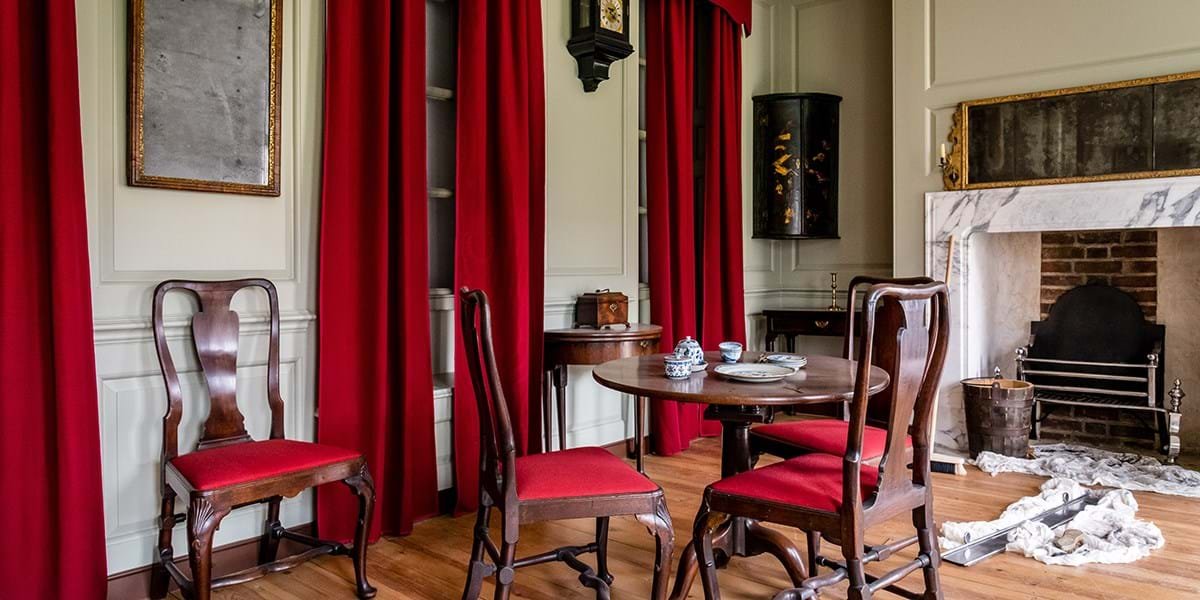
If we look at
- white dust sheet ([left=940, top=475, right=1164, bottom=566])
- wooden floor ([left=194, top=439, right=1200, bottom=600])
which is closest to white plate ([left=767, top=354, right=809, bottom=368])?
wooden floor ([left=194, top=439, right=1200, bottom=600])

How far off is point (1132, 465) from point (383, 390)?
142 inches

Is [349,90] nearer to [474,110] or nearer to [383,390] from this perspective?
[474,110]

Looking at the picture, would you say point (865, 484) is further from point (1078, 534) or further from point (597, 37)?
point (597, 37)

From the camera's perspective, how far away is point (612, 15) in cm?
396

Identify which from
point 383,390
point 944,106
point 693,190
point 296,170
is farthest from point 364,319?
point 944,106

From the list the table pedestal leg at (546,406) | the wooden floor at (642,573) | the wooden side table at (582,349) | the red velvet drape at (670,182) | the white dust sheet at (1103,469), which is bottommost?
the wooden floor at (642,573)

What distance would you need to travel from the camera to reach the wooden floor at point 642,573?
8.48 feet

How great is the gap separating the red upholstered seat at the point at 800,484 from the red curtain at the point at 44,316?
1.78 m

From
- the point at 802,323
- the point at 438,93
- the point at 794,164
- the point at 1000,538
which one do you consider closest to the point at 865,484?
the point at 1000,538

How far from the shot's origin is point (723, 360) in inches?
110

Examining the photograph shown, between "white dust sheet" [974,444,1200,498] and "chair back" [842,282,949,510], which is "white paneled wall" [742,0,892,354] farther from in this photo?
"chair back" [842,282,949,510]

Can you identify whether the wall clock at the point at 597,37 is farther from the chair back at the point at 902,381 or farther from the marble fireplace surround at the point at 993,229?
the chair back at the point at 902,381

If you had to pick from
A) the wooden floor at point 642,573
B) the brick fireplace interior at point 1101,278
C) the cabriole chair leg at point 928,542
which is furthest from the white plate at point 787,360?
the brick fireplace interior at point 1101,278

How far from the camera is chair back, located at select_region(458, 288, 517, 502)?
6.88 ft
